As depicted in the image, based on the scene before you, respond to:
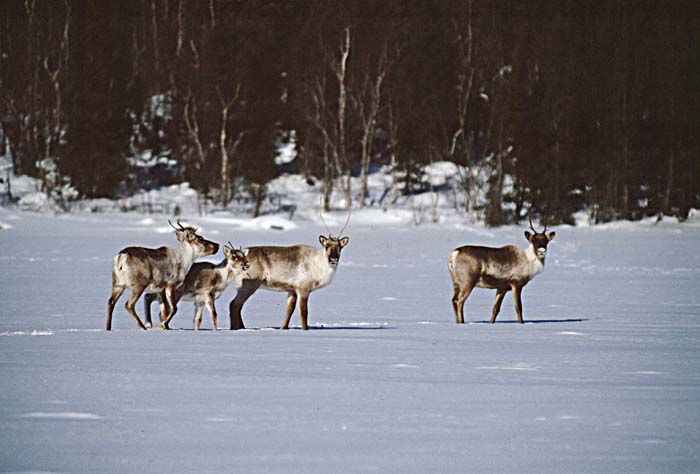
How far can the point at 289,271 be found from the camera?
10984 mm

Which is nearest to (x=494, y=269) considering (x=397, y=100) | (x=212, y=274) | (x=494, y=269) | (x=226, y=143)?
(x=494, y=269)

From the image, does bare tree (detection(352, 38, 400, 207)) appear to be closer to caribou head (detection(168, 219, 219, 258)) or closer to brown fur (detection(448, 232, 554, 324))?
brown fur (detection(448, 232, 554, 324))

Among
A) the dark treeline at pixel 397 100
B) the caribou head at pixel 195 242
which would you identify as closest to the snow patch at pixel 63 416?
the caribou head at pixel 195 242

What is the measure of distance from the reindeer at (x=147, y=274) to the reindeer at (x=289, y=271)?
668 millimetres

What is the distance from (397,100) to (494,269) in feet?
84.4

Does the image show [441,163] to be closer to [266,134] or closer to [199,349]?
[266,134]

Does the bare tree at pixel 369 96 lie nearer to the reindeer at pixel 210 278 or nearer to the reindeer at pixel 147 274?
the reindeer at pixel 210 278

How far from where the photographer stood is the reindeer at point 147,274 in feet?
34.1

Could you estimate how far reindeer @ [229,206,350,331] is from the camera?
10891 millimetres

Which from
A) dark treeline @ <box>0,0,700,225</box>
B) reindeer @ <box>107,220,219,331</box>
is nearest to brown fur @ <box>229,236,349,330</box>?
reindeer @ <box>107,220,219,331</box>

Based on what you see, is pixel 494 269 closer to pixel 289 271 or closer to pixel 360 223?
pixel 289 271

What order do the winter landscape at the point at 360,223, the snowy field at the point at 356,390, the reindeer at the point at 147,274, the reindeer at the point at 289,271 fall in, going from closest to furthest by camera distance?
the snowy field at the point at 356,390
the winter landscape at the point at 360,223
the reindeer at the point at 147,274
the reindeer at the point at 289,271

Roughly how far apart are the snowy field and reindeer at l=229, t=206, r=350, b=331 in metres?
0.51

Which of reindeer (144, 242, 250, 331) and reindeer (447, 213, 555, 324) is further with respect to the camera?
reindeer (447, 213, 555, 324)
